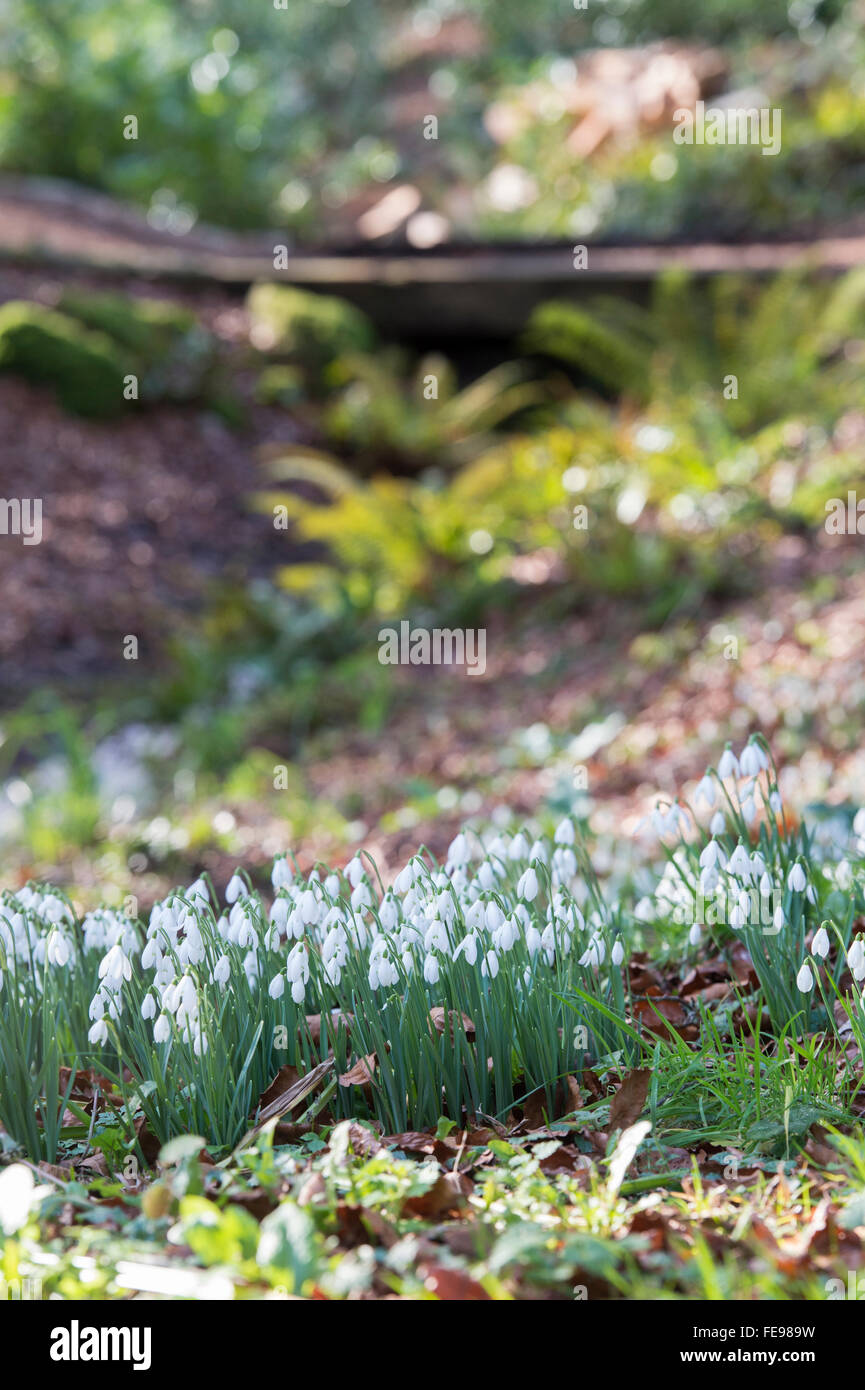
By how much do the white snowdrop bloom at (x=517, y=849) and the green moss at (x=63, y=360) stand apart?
757cm

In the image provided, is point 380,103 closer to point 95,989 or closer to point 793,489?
point 793,489

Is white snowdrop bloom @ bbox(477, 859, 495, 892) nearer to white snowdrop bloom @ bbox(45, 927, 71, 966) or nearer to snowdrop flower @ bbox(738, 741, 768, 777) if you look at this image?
snowdrop flower @ bbox(738, 741, 768, 777)

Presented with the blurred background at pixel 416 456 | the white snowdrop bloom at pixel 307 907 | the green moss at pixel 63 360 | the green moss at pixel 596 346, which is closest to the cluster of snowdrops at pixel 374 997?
the white snowdrop bloom at pixel 307 907

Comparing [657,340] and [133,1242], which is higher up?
[657,340]

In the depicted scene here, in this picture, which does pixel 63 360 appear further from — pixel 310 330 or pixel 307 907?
pixel 307 907

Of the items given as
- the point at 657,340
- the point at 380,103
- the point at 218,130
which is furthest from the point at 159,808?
the point at 380,103

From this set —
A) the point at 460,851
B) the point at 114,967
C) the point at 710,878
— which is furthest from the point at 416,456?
the point at 114,967

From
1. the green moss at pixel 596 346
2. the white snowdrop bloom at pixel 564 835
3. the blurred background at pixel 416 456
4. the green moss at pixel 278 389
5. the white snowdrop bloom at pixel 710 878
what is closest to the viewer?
the white snowdrop bloom at pixel 710 878

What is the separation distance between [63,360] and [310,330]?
2105 mm

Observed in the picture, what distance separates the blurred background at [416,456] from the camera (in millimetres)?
5371

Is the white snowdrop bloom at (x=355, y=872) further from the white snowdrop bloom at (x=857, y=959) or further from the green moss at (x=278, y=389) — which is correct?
the green moss at (x=278, y=389)
